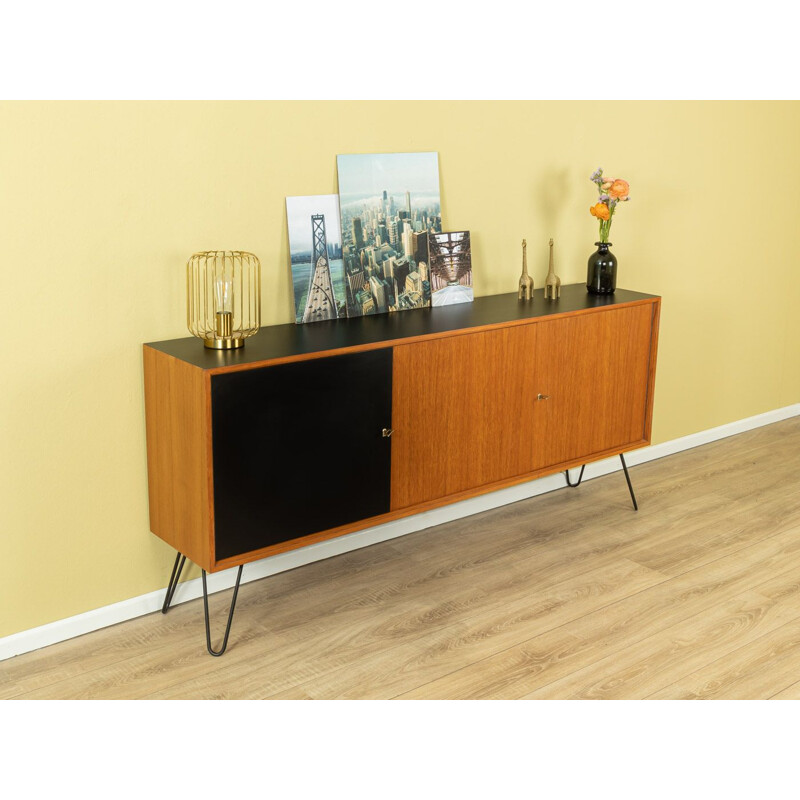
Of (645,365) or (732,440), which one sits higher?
(645,365)

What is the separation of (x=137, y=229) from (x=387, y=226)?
871mm

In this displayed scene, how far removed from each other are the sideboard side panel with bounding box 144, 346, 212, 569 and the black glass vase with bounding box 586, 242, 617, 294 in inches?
67.7

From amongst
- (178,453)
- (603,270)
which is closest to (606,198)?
(603,270)

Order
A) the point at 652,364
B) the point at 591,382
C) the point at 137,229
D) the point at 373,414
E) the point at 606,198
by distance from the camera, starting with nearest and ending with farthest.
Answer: the point at 137,229 → the point at 373,414 → the point at 591,382 → the point at 606,198 → the point at 652,364

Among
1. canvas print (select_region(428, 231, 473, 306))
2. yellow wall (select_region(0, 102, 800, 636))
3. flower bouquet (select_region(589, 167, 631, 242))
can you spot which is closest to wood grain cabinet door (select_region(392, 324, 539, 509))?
canvas print (select_region(428, 231, 473, 306))

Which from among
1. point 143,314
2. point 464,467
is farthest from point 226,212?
point 464,467

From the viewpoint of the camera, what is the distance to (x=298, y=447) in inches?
111

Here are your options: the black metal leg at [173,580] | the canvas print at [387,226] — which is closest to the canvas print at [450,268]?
the canvas print at [387,226]

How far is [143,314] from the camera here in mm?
2844

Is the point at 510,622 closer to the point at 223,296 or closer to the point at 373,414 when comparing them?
the point at 373,414

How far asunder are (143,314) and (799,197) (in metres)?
3.40

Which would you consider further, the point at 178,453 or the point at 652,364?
the point at 652,364

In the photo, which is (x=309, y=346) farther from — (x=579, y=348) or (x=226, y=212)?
(x=579, y=348)

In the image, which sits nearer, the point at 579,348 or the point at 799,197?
the point at 579,348
